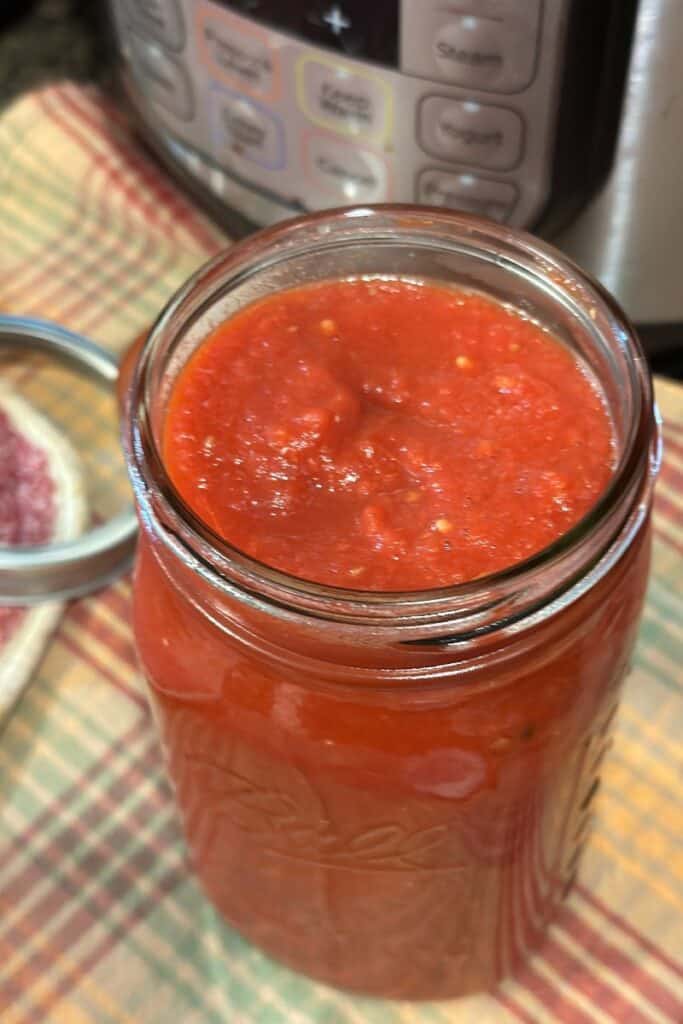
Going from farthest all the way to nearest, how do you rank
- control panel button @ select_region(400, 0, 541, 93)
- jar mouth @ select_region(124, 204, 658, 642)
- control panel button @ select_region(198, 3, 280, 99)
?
control panel button @ select_region(198, 3, 280, 99) < control panel button @ select_region(400, 0, 541, 93) < jar mouth @ select_region(124, 204, 658, 642)

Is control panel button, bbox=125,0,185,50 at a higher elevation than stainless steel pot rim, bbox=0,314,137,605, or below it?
higher

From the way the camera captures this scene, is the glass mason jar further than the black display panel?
No

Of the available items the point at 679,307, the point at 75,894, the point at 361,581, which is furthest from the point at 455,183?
the point at 75,894

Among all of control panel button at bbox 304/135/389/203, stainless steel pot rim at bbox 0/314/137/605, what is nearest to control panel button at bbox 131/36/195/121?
control panel button at bbox 304/135/389/203

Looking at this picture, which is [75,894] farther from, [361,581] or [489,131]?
[489,131]

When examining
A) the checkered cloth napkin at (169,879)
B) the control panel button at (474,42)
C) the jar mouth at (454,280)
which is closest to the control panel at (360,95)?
the control panel button at (474,42)

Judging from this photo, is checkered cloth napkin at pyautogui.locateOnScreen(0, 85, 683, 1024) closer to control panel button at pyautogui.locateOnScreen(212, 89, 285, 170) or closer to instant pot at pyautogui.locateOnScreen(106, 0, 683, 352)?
instant pot at pyautogui.locateOnScreen(106, 0, 683, 352)

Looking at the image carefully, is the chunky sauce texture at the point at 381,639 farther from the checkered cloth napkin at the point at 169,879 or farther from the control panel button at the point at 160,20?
the control panel button at the point at 160,20
